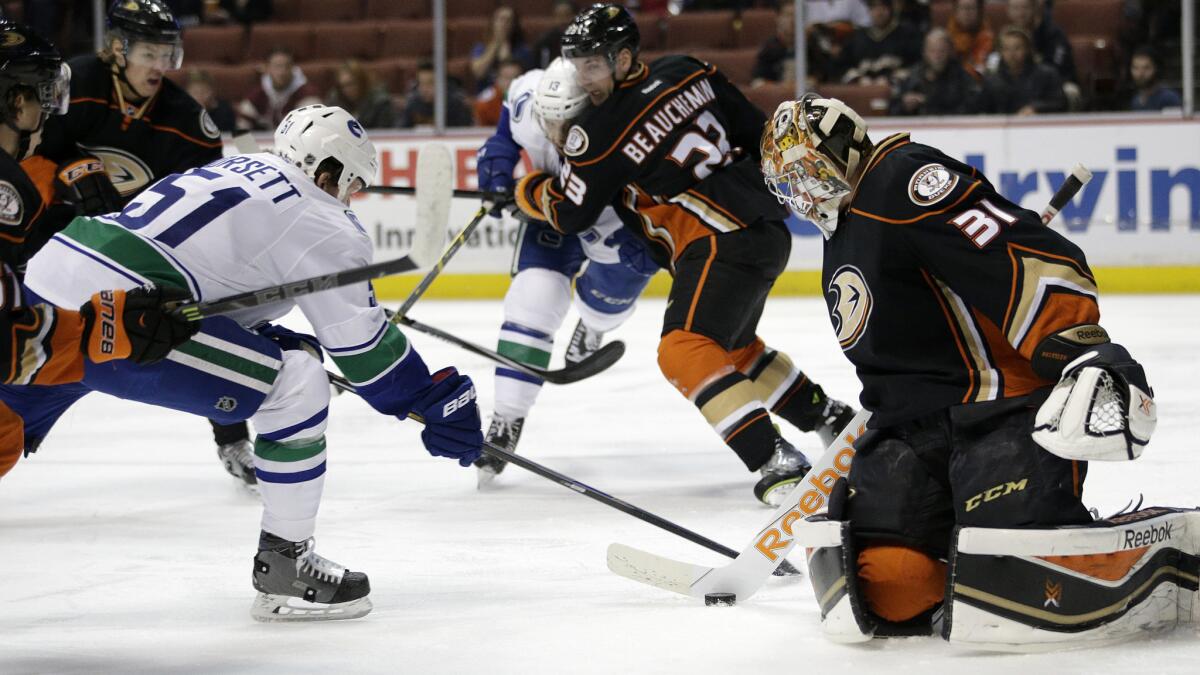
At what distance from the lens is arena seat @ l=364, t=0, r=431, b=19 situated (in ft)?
25.4

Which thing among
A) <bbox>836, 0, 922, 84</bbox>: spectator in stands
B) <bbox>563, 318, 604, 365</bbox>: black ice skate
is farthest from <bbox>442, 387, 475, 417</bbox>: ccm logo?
<bbox>836, 0, 922, 84</bbox>: spectator in stands

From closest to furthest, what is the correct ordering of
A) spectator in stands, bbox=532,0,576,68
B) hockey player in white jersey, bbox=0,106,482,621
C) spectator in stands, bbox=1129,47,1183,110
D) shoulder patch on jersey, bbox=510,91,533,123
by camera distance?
hockey player in white jersey, bbox=0,106,482,621 < shoulder patch on jersey, bbox=510,91,533,123 < spectator in stands, bbox=1129,47,1183,110 < spectator in stands, bbox=532,0,576,68

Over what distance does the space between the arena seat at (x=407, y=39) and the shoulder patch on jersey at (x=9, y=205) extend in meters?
4.88

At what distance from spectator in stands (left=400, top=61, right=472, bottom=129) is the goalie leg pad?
5.65 metres

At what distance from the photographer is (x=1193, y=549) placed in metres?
2.28

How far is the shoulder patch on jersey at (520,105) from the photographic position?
4148mm

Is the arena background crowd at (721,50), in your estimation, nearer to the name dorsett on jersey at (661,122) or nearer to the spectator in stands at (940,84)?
the spectator in stands at (940,84)

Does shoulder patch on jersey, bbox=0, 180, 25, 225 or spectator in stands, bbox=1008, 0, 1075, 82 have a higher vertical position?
shoulder patch on jersey, bbox=0, 180, 25, 225

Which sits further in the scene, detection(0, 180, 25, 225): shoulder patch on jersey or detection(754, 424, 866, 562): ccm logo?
detection(0, 180, 25, 225): shoulder patch on jersey

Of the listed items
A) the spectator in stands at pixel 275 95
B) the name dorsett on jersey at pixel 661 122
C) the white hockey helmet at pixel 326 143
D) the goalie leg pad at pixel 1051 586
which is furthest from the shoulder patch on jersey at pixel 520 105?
the spectator in stands at pixel 275 95

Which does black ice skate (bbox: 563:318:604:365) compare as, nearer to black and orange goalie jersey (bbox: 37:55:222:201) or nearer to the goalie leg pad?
black and orange goalie jersey (bbox: 37:55:222:201)

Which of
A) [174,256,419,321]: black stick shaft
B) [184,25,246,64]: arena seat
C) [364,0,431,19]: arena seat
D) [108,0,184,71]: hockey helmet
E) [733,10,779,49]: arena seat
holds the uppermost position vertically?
[108,0,184,71]: hockey helmet

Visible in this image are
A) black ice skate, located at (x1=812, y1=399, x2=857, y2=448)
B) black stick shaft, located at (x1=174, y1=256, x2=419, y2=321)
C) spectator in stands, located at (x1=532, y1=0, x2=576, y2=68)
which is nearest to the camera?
black stick shaft, located at (x1=174, y1=256, x2=419, y2=321)

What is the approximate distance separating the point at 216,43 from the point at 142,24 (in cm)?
459
